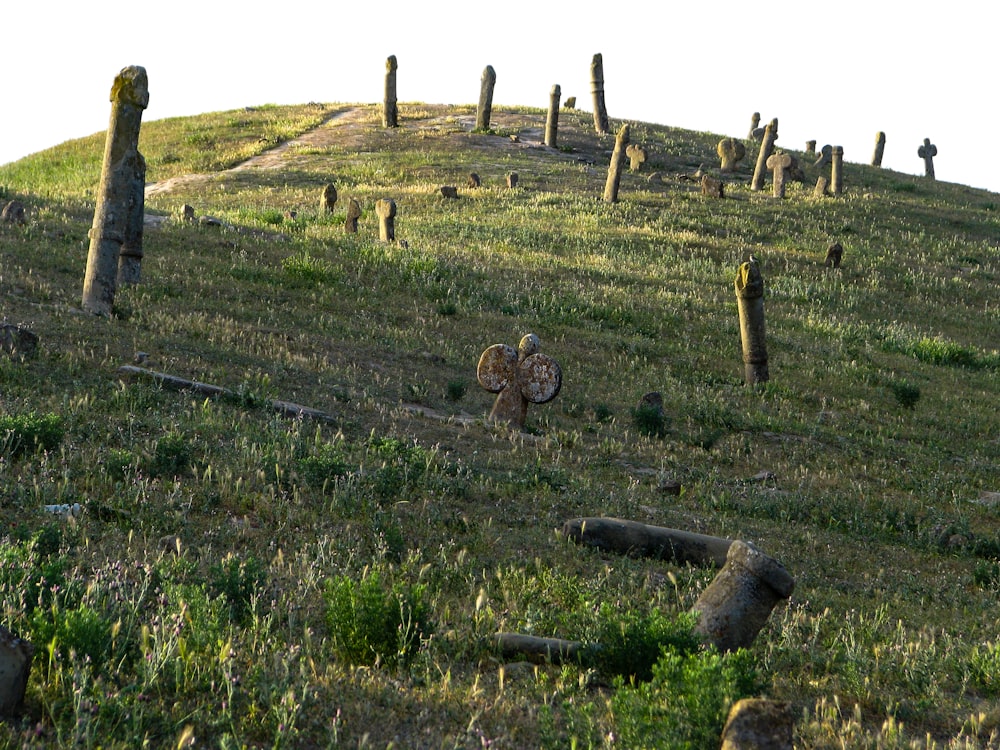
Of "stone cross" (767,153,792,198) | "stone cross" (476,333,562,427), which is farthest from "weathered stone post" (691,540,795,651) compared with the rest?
"stone cross" (767,153,792,198)

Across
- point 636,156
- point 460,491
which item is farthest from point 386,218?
point 636,156

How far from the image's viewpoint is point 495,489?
28.8 feet

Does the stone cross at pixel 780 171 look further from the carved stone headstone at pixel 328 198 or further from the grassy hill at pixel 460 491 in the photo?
the carved stone headstone at pixel 328 198

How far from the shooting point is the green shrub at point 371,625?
483 centimetres

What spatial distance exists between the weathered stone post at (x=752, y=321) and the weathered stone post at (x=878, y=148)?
150 feet

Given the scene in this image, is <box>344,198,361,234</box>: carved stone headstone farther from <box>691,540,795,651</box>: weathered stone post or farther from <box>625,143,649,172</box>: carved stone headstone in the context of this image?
<box>691,540,795,651</box>: weathered stone post

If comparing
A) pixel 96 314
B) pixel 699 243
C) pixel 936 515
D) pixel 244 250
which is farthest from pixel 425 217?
pixel 936 515

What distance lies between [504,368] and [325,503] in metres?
5.06

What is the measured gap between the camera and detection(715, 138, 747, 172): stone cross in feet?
143

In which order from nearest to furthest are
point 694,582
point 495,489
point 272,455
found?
point 694,582, point 272,455, point 495,489

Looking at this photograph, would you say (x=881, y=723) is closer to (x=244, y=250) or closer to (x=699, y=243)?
(x=244, y=250)

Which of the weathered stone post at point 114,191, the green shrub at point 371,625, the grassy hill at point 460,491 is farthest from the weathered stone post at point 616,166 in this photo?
the green shrub at point 371,625

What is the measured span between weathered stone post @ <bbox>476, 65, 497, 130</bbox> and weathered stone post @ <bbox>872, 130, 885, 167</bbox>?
78.9 ft

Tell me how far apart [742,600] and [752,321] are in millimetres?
11761
